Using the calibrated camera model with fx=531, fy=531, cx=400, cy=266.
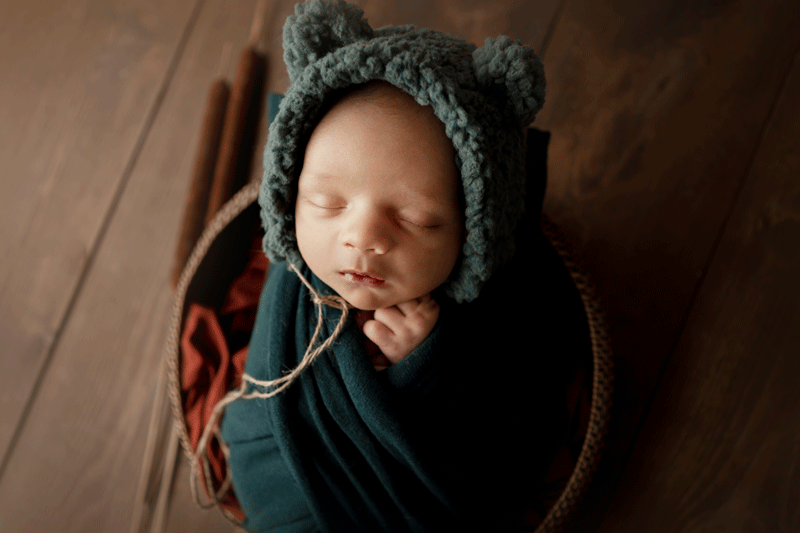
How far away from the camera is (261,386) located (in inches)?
32.2

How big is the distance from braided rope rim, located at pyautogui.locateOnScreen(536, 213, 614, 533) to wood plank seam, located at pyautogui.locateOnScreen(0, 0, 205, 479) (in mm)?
934

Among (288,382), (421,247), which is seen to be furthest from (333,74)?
(288,382)

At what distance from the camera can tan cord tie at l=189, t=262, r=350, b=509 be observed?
728mm

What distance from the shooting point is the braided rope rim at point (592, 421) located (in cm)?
80

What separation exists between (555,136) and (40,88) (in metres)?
1.10

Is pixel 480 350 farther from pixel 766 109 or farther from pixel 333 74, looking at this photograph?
pixel 766 109

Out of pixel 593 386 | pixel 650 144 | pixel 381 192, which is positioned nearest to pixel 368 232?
pixel 381 192

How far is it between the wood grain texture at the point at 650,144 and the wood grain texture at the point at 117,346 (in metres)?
0.75

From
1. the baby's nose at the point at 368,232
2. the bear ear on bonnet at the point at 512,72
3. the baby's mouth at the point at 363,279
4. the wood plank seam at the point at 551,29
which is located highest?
the wood plank seam at the point at 551,29

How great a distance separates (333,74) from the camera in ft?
1.90

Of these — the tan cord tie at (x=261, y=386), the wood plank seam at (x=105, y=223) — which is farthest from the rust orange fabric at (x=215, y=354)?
the wood plank seam at (x=105, y=223)

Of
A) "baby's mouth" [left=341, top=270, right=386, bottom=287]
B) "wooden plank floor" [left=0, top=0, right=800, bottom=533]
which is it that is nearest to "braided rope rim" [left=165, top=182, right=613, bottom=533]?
"wooden plank floor" [left=0, top=0, right=800, bottom=533]

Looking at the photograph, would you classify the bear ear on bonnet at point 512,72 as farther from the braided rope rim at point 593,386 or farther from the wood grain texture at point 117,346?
the wood grain texture at point 117,346

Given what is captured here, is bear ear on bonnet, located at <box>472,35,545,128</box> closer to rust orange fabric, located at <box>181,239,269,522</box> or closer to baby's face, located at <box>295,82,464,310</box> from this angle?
baby's face, located at <box>295,82,464,310</box>
